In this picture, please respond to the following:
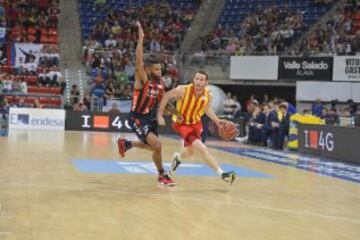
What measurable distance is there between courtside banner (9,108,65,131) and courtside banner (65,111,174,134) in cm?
63

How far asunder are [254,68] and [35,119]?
9903mm

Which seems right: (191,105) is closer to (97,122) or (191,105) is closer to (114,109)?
(97,122)

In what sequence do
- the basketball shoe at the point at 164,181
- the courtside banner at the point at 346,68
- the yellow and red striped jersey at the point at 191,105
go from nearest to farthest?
the basketball shoe at the point at 164,181 → the yellow and red striped jersey at the point at 191,105 → the courtside banner at the point at 346,68

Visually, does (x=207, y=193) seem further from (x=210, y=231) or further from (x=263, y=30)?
(x=263, y=30)

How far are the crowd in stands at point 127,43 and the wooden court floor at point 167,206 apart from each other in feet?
52.5

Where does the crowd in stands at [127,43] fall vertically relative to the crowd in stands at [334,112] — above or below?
above

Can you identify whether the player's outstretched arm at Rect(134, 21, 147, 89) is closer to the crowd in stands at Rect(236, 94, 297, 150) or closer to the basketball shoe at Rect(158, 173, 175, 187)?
the basketball shoe at Rect(158, 173, 175, 187)

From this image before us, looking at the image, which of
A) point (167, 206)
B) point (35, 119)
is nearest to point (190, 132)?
point (167, 206)

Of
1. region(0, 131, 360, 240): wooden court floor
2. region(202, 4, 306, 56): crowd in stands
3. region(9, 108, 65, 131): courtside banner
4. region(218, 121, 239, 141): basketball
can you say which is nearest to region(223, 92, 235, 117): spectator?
region(202, 4, 306, 56): crowd in stands

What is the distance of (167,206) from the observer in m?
7.76

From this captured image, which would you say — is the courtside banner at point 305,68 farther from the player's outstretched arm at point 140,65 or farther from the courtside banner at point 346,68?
the player's outstretched arm at point 140,65

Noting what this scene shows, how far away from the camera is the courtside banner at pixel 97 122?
84.5 feet

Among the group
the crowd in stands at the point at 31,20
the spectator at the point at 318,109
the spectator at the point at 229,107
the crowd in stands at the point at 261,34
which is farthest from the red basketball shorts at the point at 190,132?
the crowd in stands at the point at 31,20

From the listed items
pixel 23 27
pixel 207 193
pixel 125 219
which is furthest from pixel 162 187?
pixel 23 27
